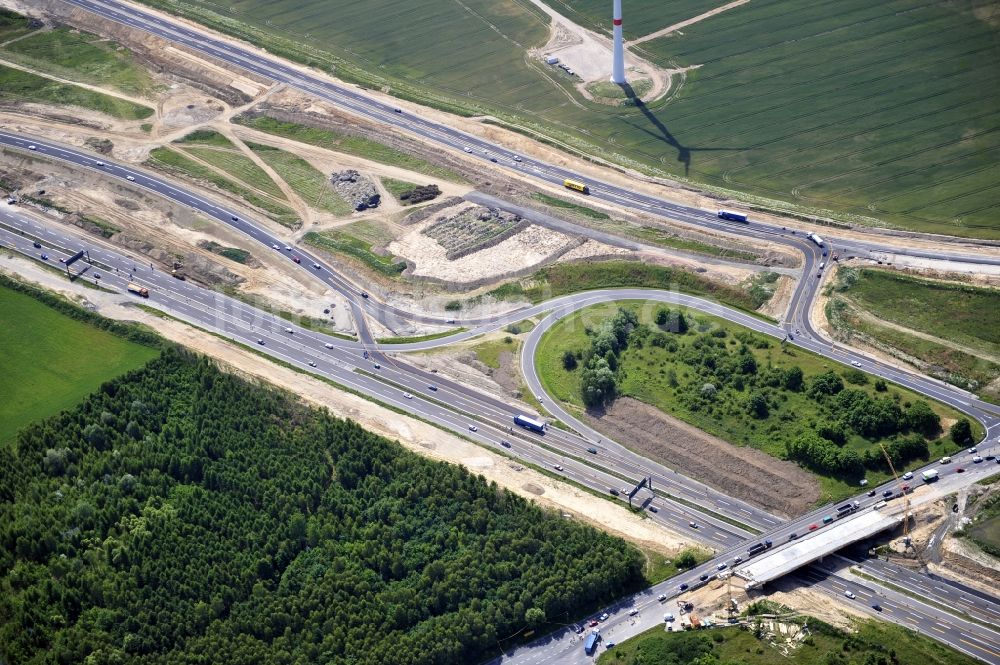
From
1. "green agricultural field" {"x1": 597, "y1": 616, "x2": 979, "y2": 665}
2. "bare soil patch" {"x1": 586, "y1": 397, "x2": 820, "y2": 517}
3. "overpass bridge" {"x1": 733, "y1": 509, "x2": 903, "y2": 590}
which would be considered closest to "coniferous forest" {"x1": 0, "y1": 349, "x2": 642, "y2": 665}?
"green agricultural field" {"x1": 597, "y1": 616, "x2": 979, "y2": 665}

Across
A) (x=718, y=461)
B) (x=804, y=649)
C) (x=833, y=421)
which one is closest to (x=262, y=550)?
(x=718, y=461)

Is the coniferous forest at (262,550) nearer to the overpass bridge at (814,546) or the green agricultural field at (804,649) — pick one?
the green agricultural field at (804,649)

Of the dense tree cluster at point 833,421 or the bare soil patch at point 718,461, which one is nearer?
the bare soil patch at point 718,461

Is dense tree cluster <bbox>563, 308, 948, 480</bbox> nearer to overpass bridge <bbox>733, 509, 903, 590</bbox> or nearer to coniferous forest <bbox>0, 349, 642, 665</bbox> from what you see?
overpass bridge <bbox>733, 509, 903, 590</bbox>

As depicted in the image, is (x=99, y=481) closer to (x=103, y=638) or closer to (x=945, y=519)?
(x=103, y=638)

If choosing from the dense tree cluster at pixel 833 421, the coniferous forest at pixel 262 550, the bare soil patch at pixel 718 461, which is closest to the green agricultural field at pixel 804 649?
the coniferous forest at pixel 262 550

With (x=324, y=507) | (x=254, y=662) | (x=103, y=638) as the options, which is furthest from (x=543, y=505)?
(x=103, y=638)
